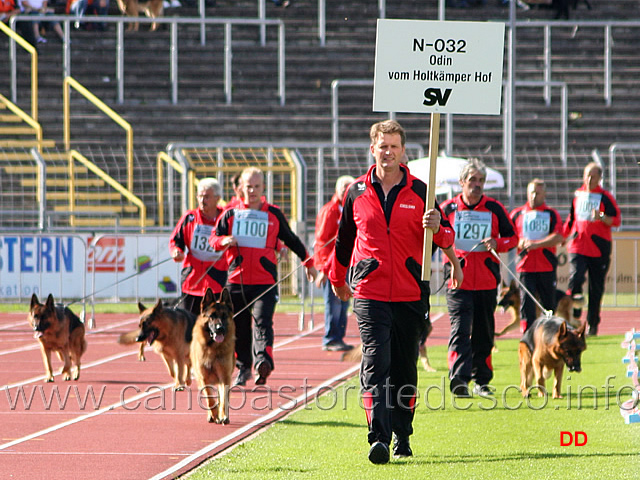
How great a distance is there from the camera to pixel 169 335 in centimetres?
1100

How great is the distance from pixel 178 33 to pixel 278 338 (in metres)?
14.2

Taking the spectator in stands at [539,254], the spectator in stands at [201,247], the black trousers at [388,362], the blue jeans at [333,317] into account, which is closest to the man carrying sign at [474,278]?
the spectator in stands at [201,247]

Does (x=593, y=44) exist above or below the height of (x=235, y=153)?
above

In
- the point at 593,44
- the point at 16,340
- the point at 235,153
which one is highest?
the point at 593,44

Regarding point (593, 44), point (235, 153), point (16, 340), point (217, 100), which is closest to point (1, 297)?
point (16, 340)

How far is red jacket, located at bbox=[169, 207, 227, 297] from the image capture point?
37.3 ft

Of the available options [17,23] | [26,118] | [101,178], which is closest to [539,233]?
[101,178]

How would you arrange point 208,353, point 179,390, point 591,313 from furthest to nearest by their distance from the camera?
point 591,313
point 179,390
point 208,353

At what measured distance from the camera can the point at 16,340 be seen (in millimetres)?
15977

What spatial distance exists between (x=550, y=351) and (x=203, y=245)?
135 inches

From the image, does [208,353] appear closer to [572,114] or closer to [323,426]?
[323,426]

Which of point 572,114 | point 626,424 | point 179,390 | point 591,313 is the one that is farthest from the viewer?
point 572,114

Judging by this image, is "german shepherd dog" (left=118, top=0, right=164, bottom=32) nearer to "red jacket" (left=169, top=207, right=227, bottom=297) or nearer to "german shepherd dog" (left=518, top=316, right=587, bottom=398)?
"red jacket" (left=169, top=207, right=227, bottom=297)

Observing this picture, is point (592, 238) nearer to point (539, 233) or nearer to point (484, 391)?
point (539, 233)
